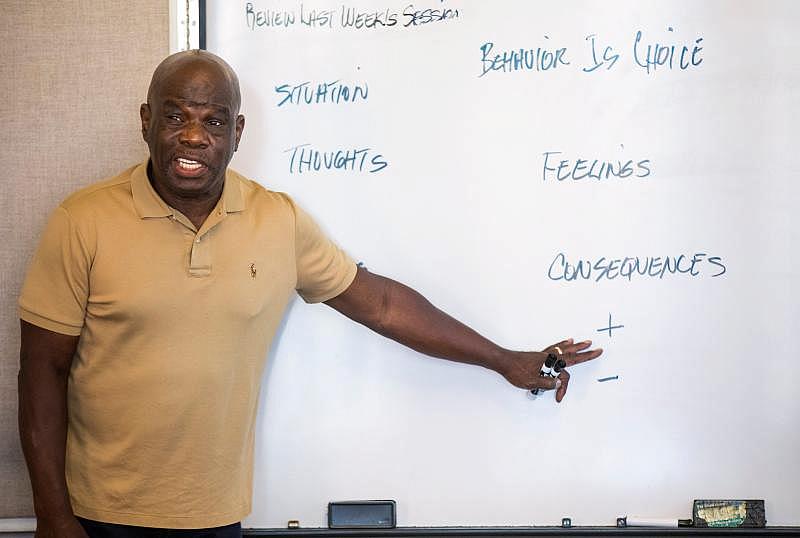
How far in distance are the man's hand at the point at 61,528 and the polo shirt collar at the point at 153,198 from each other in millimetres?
453

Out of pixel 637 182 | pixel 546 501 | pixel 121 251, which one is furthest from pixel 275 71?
pixel 546 501

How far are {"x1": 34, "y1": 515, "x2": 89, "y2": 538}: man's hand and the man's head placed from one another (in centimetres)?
50

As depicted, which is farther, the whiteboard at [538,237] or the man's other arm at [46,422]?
the whiteboard at [538,237]

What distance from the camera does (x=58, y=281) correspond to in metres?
1.28

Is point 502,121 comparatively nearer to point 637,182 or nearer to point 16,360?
point 637,182

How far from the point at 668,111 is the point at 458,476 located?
2.49 feet

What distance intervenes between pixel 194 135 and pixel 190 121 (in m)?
0.02

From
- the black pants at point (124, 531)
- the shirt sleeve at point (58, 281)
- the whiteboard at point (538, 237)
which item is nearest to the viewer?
the shirt sleeve at point (58, 281)

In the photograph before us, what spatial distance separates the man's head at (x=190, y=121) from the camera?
1.29m

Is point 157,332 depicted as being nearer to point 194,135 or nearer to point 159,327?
point 159,327

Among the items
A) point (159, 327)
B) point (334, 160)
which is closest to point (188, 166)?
point (159, 327)

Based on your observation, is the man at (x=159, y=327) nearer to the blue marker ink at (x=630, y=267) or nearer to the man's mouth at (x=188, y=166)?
the man's mouth at (x=188, y=166)

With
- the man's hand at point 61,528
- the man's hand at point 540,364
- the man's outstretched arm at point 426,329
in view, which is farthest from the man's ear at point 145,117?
the man's hand at point 540,364

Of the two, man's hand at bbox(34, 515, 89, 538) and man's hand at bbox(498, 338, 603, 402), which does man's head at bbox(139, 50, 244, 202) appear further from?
man's hand at bbox(498, 338, 603, 402)
